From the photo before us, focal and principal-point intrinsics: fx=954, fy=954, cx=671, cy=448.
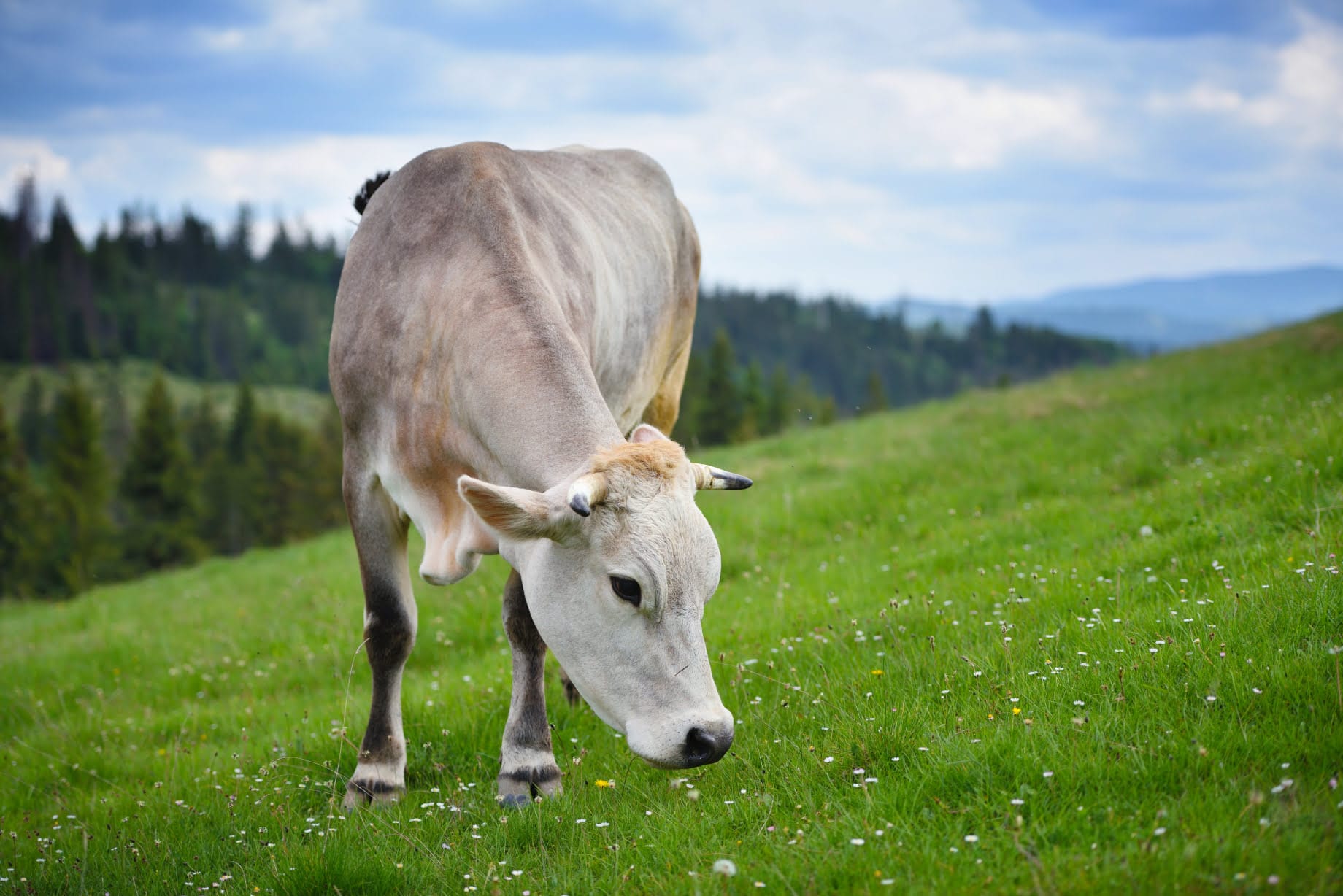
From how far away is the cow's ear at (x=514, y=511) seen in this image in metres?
3.87

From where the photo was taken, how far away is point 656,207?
8141mm

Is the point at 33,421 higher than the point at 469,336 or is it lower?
lower

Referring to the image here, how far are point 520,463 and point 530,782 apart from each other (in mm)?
1732

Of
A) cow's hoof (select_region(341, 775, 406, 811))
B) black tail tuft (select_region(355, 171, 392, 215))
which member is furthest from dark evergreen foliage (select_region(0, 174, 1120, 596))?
cow's hoof (select_region(341, 775, 406, 811))

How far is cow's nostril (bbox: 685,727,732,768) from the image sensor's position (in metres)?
3.83

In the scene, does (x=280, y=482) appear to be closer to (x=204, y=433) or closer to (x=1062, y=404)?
(x=204, y=433)

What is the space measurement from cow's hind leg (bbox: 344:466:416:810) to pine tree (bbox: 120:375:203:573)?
56694mm

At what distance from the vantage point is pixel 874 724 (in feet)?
14.7

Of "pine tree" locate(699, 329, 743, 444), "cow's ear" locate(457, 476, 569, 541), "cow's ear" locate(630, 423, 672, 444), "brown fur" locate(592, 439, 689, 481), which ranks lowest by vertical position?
"pine tree" locate(699, 329, 743, 444)

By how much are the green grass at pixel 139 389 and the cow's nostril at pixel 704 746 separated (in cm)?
9101

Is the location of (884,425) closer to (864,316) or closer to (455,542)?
(455,542)

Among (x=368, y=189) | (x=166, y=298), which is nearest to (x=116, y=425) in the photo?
(x=166, y=298)

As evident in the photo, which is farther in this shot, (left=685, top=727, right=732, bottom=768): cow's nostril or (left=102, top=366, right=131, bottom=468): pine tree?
(left=102, top=366, right=131, bottom=468): pine tree

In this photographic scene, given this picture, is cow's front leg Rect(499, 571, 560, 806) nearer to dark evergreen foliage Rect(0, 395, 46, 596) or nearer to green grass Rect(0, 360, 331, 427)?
dark evergreen foliage Rect(0, 395, 46, 596)
